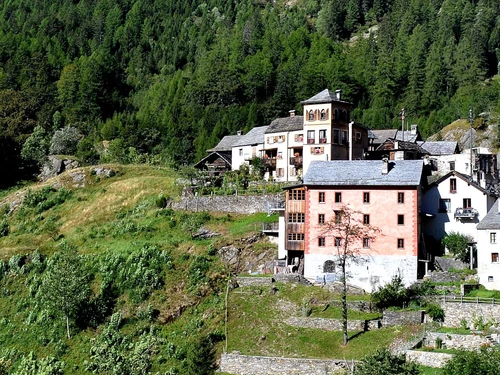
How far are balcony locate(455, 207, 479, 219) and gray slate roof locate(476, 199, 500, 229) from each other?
3.53 m

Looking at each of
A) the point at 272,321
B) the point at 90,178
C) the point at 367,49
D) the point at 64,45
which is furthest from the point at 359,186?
the point at 64,45

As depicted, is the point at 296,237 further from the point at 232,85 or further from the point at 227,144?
the point at 232,85

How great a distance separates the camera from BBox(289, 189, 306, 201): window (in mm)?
68438

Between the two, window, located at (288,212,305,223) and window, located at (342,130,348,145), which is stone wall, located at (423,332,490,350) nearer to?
window, located at (288,212,305,223)

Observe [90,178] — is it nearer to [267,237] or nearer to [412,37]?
[267,237]

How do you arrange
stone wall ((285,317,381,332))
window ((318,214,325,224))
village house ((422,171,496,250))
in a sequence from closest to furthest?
stone wall ((285,317,381,332))
window ((318,214,325,224))
village house ((422,171,496,250))

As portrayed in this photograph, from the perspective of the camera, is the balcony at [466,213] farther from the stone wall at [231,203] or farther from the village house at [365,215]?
the stone wall at [231,203]

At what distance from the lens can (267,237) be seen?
73.0m

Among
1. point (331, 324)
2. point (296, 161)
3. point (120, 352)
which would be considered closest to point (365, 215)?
point (331, 324)

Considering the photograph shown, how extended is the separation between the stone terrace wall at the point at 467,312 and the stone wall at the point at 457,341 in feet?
8.66

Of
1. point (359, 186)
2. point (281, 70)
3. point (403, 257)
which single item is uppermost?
point (281, 70)

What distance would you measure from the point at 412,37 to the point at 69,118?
237 ft

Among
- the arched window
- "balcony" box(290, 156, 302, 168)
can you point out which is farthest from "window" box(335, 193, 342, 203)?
"balcony" box(290, 156, 302, 168)

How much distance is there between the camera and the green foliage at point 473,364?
4581 cm
